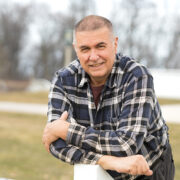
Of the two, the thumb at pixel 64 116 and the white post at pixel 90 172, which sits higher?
the thumb at pixel 64 116

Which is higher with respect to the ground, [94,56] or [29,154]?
[94,56]

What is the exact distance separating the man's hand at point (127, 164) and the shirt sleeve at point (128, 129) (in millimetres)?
52

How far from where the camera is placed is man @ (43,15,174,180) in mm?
1925

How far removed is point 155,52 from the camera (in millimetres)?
38062

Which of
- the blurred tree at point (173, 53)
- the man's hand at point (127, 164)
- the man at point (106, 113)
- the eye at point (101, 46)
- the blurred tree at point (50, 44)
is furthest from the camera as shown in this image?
the blurred tree at point (50, 44)

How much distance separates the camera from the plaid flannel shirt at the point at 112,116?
1.93 metres

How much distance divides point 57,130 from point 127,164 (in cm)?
42

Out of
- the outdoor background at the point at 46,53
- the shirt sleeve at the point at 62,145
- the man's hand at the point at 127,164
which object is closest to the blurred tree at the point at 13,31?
the outdoor background at the point at 46,53

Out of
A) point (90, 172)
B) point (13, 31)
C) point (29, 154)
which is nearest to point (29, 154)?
point (29, 154)

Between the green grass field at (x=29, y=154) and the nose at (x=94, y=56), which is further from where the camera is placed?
the green grass field at (x=29, y=154)

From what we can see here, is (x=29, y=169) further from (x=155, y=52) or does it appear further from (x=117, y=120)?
(x=155, y=52)

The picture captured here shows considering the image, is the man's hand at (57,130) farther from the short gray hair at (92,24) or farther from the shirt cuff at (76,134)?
the short gray hair at (92,24)

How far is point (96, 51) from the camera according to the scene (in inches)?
80.4

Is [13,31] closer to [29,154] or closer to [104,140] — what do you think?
[29,154]
